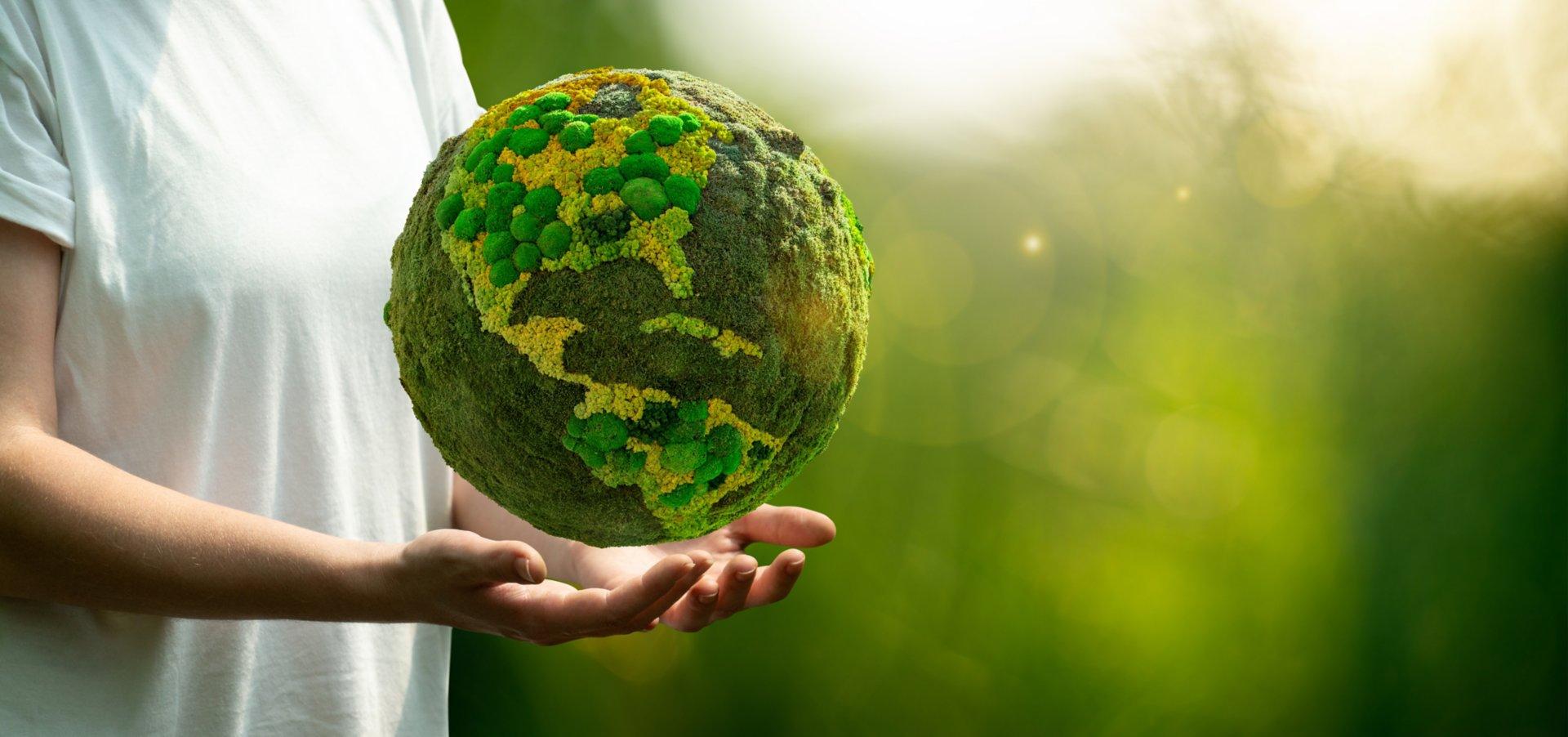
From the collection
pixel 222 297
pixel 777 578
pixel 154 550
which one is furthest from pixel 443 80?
pixel 777 578

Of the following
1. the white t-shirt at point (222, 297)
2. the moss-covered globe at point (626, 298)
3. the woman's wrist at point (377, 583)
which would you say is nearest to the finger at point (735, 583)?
the moss-covered globe at point (626, 298)

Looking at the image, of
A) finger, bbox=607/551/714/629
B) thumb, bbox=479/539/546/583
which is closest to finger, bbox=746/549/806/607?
finger, bbox=607/551/714/629

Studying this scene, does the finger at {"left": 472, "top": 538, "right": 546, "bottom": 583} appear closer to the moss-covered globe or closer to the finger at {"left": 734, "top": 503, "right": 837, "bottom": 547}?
the moss-covered globe

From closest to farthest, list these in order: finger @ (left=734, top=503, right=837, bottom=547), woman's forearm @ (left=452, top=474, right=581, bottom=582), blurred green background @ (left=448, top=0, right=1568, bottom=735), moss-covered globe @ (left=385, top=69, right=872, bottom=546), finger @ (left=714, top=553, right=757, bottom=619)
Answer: moss-covered globe @ (left=385, top=69, right=872, bottom=546)
finger @ (left=714, top=553, right=757, bottom=619)
finger @ (left=734, top=503, right=837, bottom=547)
woman's forearm @ (left=452, top=474, right=581, bottom=582)
blurred green background @ (left=448, top=0, right=1568, bottom=735)

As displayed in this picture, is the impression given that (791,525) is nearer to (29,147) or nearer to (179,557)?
(179,557)

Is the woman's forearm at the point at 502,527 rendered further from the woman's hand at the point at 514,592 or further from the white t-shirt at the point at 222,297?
the woman's hand at the point at 514,592

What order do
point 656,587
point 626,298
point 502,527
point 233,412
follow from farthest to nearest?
point 502,527, point 233,412, point 656,587, point 626,298
